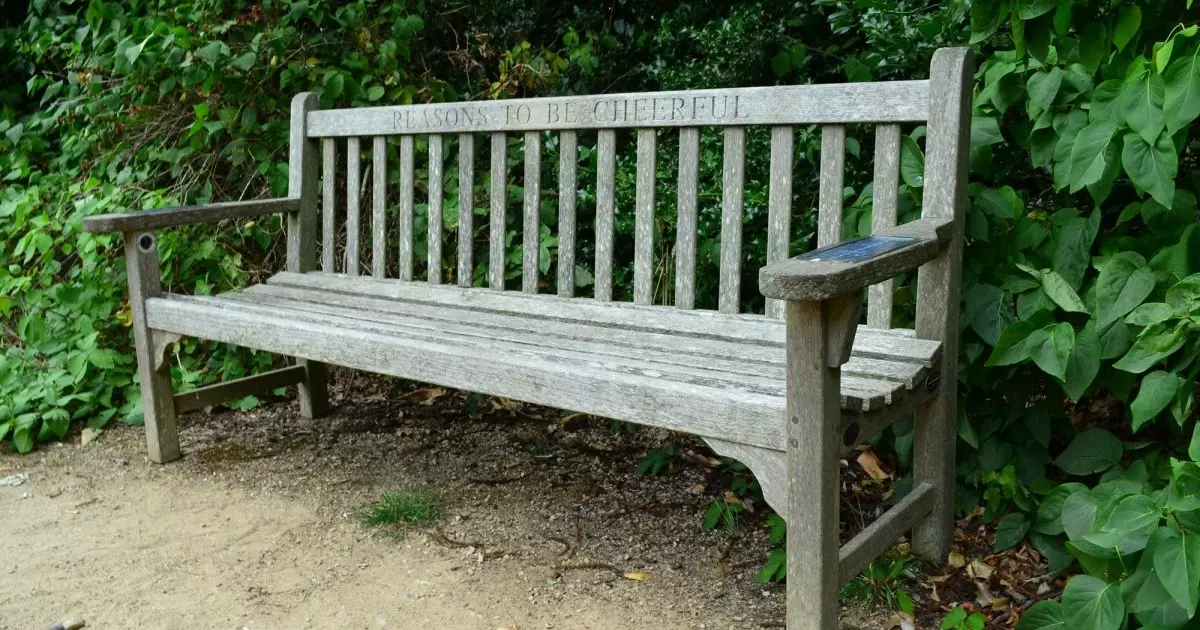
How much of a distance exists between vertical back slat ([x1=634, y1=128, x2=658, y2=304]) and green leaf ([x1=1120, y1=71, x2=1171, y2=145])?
1.13 metres

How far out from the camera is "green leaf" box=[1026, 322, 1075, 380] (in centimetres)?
221

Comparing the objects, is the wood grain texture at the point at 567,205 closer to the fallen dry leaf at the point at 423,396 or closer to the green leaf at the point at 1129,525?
Result: the fallen dry leaf at the point at 423,396

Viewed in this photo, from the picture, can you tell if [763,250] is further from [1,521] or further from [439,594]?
[1,521]

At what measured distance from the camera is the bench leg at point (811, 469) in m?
1.85

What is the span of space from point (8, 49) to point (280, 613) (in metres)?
4.38

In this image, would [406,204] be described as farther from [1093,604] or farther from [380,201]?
[1093,604]

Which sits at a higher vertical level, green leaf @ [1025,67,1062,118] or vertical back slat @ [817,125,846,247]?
green leaf @ [1025,67,1062,118]

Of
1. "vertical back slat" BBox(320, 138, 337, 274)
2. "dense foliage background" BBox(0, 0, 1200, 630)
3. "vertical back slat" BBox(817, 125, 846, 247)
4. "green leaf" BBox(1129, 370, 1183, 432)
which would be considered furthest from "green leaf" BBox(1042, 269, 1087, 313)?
"vertical back slat" BBox(320, 138, 337, 274)

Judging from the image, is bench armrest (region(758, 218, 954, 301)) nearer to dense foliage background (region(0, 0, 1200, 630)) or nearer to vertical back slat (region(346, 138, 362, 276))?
dense foliage background (region(0, 0, 1200, 630))

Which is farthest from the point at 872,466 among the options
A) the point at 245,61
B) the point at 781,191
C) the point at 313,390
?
the point at 245,61

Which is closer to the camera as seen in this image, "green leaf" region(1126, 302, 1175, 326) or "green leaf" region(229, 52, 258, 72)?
"green leaf" region(1126, 302, 1175, 326)

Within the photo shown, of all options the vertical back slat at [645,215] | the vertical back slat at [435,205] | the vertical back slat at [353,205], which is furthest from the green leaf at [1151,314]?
the vertical back slat at [353,205]

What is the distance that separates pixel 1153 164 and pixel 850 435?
78cm

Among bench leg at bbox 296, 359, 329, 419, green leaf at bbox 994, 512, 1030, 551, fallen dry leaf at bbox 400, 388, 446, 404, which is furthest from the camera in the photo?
fallen dry leaf at bbox 400, 388, 446, 404
